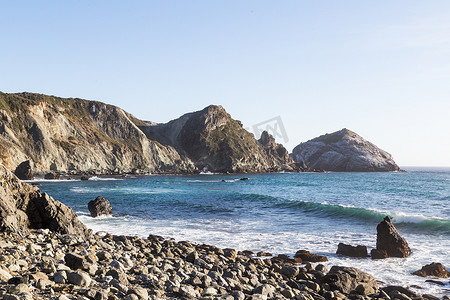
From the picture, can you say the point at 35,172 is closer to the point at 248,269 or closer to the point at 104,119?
the point at 104,119

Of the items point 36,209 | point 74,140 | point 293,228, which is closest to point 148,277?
point 36,209

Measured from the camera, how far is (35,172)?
291 feet

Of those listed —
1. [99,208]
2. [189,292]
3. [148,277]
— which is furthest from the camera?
[99,208]

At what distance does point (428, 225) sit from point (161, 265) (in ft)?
75.1

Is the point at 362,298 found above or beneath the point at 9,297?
beneath

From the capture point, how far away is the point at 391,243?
17156mm

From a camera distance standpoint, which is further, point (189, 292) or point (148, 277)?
point (148, 277)

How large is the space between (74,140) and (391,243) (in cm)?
11383

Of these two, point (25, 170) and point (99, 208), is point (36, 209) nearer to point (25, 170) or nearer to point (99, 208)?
point (99, 208)

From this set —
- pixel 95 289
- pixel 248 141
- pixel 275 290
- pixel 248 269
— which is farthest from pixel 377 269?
pixel 248 141

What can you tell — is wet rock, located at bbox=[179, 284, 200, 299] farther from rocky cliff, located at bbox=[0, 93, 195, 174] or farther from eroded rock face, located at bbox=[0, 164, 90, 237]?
rocky cliff, located at bbox=[0, 93, 195, 174]

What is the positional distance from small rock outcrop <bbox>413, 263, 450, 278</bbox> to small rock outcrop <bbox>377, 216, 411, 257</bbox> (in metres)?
2.71

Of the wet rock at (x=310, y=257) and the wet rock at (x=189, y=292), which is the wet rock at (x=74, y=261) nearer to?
the wet rock at (x=189, y=292)

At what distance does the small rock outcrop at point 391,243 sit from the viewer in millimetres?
17000
